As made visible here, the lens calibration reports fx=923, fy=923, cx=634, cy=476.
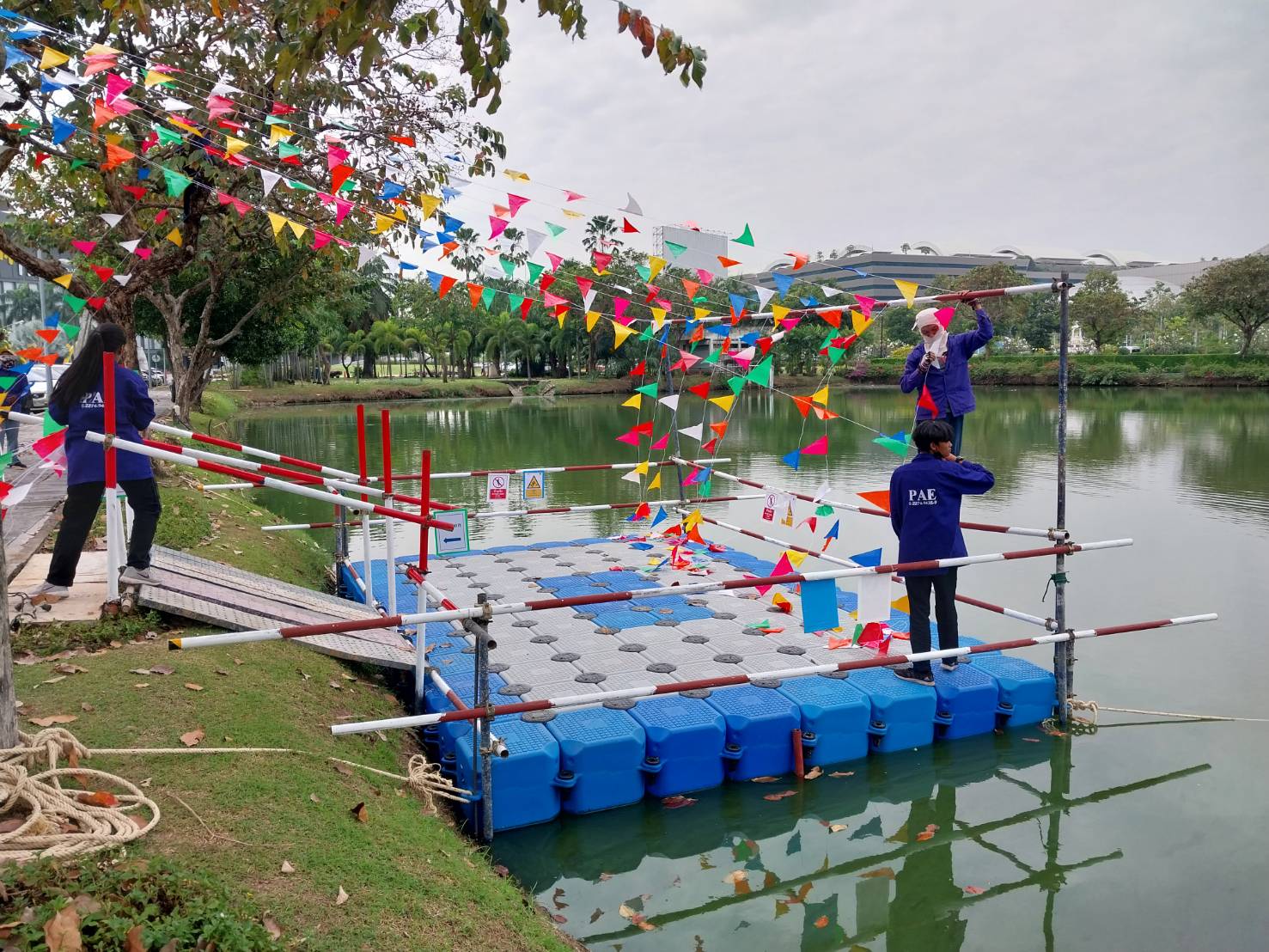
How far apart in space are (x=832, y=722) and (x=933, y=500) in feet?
4.72

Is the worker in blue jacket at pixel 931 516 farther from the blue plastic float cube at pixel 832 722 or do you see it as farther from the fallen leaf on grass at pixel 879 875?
the fallen leaf on grass at pixel 879 875

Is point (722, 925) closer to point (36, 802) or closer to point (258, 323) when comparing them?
point (36, 802)

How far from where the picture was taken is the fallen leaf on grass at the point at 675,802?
481 centimetres

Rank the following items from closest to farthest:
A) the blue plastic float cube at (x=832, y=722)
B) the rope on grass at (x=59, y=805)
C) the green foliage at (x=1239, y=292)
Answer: the rope on grass at (x=59, y=805), the blue plastic float cube at (x=832, y=722), the green foliage at (x=1239, y=292)

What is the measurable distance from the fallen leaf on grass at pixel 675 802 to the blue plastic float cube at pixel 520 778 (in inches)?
23.1

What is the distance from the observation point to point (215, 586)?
5.77m

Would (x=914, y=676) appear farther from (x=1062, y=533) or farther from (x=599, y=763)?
(x=599, y=763)

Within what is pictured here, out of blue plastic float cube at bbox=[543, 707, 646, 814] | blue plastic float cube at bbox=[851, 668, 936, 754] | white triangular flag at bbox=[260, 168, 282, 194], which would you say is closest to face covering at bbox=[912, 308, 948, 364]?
blue plastic float cube at bbox=[851, 668, 936, 754]

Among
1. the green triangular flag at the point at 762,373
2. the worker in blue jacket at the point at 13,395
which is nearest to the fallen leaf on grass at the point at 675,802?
the green triangular flag at the point at 762,373

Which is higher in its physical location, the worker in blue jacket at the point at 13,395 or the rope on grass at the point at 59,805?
the worker in blue jacket at the point at 13,395

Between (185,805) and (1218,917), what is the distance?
4.15 metres

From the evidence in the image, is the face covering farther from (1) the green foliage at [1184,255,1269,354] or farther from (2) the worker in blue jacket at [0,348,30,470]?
(1) the green foliage at [1184,255,1269,354]

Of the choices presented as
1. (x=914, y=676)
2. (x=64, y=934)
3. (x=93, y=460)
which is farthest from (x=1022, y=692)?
(x=93, y=460)

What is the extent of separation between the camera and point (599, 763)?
4.65m
